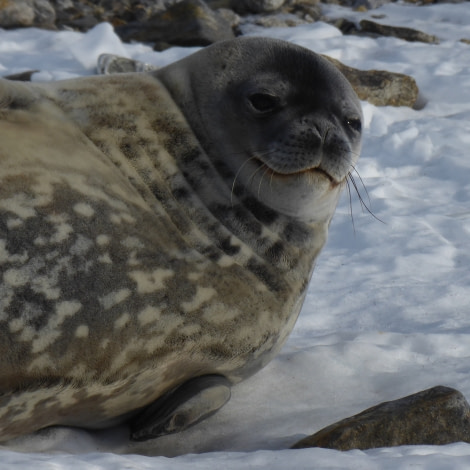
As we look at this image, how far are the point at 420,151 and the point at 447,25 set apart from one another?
14.2ft

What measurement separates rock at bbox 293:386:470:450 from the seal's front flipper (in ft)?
1.09

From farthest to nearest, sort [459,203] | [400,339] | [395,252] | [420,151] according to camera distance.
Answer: [420,151]
[459,203]
[395,252]
[400,339]

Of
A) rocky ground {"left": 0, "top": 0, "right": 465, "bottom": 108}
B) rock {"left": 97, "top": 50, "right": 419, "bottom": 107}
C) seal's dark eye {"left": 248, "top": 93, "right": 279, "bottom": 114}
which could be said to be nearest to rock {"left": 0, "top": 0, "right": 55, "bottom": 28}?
rocky ground {"left": 0, "top": 0, "right": 465, "bottom": 108}

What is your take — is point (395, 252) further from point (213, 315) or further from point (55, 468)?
point (55, 468)

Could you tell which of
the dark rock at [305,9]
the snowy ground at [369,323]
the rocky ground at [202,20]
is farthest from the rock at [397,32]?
the snowy ground at [369,323]

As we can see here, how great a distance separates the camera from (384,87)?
6652mm

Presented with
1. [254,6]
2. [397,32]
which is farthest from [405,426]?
[254,6]

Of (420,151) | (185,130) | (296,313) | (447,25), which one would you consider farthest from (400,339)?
(447,25)

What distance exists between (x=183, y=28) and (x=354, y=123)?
5.73 m

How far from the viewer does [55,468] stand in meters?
1.72

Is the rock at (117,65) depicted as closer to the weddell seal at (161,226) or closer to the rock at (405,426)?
the weddell seal at (161,226)

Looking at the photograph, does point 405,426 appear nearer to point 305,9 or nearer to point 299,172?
point 299,172

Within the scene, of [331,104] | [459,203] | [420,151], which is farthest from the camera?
[420,151]

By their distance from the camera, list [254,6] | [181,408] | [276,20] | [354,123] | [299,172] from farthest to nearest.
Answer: [254,6]
[276,20]
[354,123]
[299,172]
[181,408]
